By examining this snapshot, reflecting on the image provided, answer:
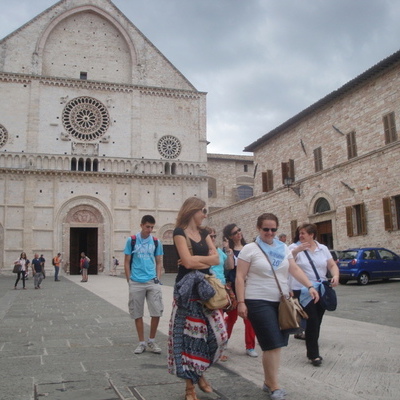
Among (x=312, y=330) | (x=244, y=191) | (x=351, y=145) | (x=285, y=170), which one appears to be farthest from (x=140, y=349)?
(x=244, y=191)

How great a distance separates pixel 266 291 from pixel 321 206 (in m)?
21.9

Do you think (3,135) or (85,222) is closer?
(3,135)

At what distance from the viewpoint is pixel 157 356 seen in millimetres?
5812

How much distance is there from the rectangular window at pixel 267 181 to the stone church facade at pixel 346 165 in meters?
0.07

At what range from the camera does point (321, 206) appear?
25188 mm

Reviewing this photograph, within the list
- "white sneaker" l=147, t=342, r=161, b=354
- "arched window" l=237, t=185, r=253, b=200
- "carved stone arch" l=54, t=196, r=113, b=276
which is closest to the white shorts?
"white sneaker" l=147, t=342, r=161, b=354

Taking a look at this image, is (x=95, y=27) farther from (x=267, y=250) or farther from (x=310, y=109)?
(x=267, y=250)

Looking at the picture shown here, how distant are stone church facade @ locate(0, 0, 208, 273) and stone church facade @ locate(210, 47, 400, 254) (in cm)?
882

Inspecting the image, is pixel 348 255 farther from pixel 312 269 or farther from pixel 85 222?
pixel 85 222

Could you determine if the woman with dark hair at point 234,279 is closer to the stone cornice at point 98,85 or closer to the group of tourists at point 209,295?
the group of tourists at point 209,295

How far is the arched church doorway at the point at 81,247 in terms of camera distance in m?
33.0

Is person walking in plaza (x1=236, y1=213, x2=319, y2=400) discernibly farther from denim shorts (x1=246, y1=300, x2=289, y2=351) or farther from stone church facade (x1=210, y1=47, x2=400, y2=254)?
stone church facade (x1=210, y1=47, x2=400, y2=254)

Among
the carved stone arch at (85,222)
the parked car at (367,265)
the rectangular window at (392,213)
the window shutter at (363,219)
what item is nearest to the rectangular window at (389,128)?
the rectangular window at (392,213)

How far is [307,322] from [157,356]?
79.0 inches
